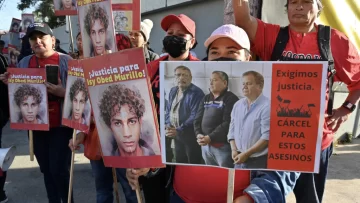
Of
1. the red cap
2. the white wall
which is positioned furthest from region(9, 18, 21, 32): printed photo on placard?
the red cap

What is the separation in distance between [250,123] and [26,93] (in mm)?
2428

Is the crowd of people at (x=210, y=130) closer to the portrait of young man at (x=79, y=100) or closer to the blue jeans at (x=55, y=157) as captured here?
the blue jeans at (x=55, y=157)

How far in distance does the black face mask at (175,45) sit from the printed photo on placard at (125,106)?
0.75 metres

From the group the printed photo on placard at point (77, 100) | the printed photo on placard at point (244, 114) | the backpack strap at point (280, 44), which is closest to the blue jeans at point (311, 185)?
the backpack strap at point (280, 44)

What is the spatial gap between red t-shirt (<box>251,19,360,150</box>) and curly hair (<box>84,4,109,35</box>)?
3.61ft

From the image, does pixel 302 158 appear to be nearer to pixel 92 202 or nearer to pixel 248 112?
pixel 248 112

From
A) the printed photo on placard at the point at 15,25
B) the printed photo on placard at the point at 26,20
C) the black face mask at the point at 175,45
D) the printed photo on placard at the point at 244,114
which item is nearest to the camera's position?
the printed photo on placard at the point at 244,114

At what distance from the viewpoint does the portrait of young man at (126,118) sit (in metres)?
1.68

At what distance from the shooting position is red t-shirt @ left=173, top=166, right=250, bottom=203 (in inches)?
63.0

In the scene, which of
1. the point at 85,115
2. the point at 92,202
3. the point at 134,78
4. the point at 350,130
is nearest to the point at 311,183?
the point at 134,78

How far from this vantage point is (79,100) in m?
2.61

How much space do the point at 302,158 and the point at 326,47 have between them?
0.92 metres

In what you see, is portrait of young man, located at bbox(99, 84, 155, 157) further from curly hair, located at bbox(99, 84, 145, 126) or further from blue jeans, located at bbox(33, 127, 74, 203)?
blue jeans, located at bbox(33, 127, 74, 203)

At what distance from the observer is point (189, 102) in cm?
144
